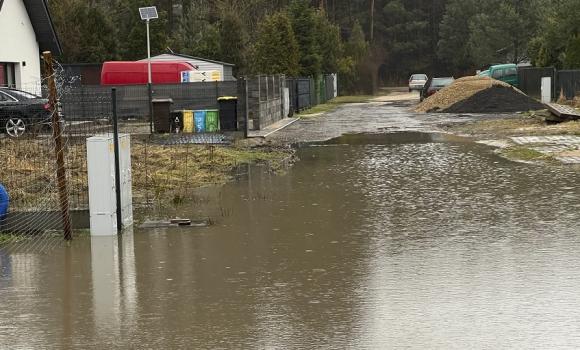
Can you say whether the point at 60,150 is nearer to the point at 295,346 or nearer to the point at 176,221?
the point at 176,221

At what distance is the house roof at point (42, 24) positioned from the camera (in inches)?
1396

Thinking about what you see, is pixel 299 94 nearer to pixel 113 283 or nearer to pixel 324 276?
pixel 324 276

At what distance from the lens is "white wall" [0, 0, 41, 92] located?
3259 cm

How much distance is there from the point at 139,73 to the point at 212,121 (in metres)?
13.4

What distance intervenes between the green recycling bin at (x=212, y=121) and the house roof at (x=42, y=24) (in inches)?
465

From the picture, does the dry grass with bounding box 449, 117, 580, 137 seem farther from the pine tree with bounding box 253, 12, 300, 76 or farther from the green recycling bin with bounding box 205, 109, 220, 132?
the pine tree with bounding box 253, 12, 300, 76

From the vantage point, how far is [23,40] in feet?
114

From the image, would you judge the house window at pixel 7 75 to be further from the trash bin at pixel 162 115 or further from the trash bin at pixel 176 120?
the trash bin at pixel 176 120

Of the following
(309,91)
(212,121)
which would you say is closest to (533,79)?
(309,91)

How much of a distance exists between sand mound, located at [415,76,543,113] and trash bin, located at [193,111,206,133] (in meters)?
16.9

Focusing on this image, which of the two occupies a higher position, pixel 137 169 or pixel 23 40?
pixel 23 40

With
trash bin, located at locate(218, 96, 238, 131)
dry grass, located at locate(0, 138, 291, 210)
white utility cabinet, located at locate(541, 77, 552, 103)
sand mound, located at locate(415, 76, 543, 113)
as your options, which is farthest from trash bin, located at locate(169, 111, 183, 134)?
white utility cabinet, located at locate(541, 77, 552, 103)

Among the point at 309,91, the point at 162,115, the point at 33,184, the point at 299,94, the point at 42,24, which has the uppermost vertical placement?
the point at 42,24

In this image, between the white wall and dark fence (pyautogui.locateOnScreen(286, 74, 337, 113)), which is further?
dark fence (pyautogui.locateOnScreen(286, 74, 337, 113))
